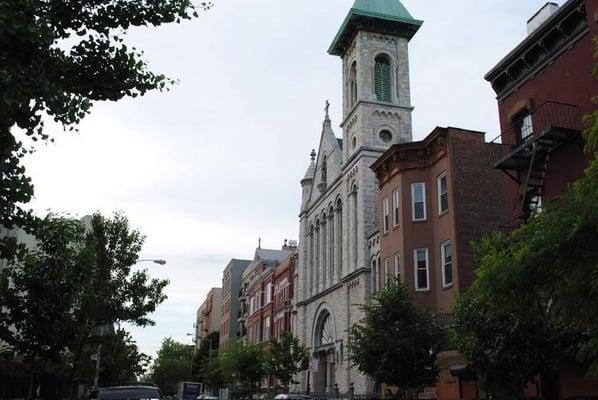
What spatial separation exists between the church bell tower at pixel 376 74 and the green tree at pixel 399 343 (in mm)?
19566

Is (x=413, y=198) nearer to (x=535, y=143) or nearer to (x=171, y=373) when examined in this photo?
(x=535, y=143)

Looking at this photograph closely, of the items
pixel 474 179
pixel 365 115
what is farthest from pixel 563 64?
pixel 365 115

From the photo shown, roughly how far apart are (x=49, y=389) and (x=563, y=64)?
2499 cm

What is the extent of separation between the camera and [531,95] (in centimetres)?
2225

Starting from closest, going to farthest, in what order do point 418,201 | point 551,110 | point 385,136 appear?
point 551,110
point 418,201
point 385,136

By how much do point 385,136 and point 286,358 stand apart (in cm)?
1769

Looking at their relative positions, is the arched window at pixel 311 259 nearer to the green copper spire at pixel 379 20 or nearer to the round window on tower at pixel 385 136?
the round window on tower at pixel 385 136

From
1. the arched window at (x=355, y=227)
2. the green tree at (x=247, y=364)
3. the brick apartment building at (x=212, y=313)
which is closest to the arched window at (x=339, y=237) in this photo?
the arched window at (x=355, y=227)

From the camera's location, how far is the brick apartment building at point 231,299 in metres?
93.5

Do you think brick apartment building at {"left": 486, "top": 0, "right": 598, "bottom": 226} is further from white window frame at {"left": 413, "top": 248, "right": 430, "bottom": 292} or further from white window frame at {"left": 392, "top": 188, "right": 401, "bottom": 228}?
white window frame at {"left": 392, "top": 188, "right": 401, "bottom": 228}

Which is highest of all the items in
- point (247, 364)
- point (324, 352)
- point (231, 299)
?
point (231, 299)

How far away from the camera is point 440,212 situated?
1217 inches

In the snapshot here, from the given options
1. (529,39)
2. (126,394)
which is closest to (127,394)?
(126,394)

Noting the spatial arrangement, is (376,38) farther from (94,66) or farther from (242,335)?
(242,335)
